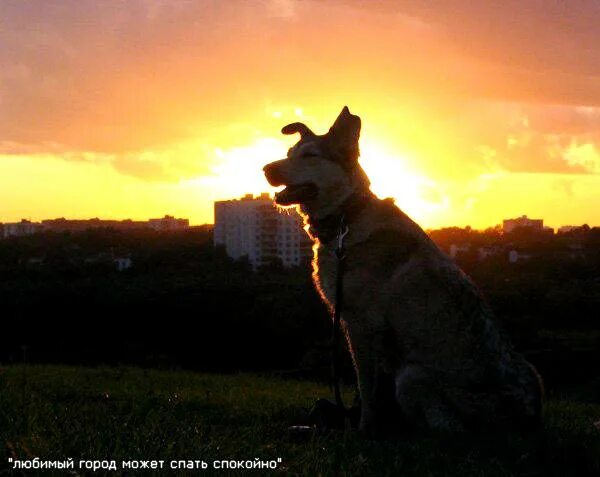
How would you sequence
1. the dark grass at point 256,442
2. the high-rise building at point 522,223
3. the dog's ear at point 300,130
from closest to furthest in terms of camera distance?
the dark grass at point 256,442
the dog's ear at point 300,130
the high-rise building at point 522,223

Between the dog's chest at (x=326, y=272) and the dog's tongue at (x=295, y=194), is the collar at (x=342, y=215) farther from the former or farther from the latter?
the dog's tongue at (x=295, y=194)

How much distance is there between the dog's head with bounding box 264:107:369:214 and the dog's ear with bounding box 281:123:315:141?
0.71 feet

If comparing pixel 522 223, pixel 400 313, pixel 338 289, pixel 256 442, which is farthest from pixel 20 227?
pixel 256 442

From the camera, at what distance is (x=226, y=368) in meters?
47.0

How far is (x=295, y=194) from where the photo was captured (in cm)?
697

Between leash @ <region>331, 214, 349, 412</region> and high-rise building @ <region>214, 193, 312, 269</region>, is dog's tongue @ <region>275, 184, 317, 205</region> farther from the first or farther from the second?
high-rise building @ <region>214, 193, 312, 269</region>

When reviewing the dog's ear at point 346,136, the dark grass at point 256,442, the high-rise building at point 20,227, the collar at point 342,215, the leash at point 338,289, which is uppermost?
the high-rise building at point 20,227

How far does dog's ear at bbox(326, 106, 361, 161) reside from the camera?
6.92 m

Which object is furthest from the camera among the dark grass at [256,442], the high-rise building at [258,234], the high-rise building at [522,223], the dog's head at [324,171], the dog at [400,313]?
the high-rise building at [258,234]

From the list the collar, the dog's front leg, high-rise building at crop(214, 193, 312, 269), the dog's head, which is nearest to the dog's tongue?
the dog's head

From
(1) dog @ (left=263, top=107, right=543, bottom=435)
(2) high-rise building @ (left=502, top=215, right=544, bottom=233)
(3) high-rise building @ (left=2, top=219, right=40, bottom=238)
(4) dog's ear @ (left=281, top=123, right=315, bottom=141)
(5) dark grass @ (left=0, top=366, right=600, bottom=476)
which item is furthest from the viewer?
(3) high-rise building @ (left=2, top=219, right=40, bottom=238)

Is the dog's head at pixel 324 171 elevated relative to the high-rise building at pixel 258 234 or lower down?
lower down

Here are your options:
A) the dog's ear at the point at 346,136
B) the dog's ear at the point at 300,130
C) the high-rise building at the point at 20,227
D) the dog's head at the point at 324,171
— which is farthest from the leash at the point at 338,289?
the high-rise building at the point at 20,227

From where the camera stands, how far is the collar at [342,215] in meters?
6.74
